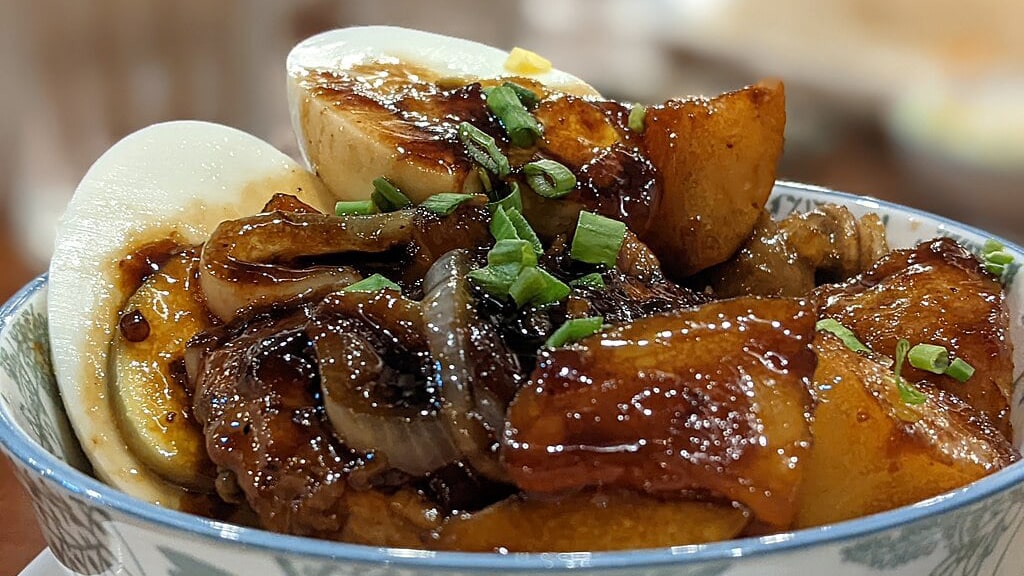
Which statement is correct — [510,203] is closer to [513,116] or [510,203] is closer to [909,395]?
[513,116]

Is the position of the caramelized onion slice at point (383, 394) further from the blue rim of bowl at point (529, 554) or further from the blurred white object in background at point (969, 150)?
the blurred white object in background at point (969, 150)

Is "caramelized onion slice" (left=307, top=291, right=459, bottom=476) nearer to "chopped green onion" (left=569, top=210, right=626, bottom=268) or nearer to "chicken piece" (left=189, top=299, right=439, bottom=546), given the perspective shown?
"chicken piece" (left=189, top=299, right=439, bottom=546)

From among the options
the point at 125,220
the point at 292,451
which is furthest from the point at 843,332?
the point at 125,220

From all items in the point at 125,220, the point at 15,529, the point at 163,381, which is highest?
the point at 125,220

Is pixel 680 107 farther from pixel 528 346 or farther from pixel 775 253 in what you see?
pixel 528 346

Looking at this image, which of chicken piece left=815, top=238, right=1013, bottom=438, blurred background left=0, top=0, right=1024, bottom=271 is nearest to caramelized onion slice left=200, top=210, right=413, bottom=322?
chicken piece left=815, top=238, right=1013, bottom=438

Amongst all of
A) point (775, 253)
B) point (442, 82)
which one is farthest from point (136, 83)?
point (775, 253)
